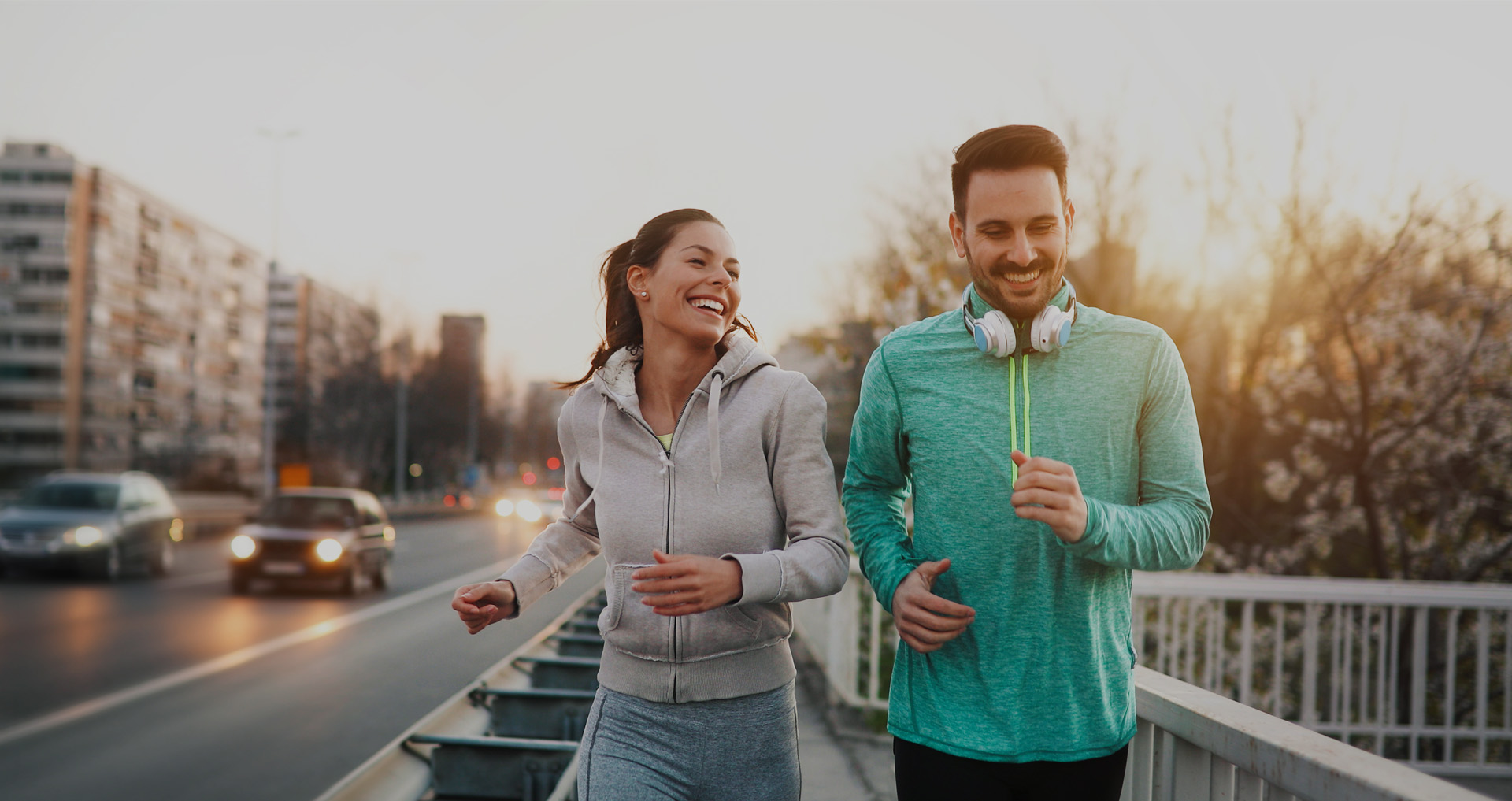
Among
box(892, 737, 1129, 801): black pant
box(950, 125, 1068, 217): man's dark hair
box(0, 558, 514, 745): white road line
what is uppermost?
box(950, 125, 1068, 217): man's dark hair

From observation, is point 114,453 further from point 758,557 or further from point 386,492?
point 758,557

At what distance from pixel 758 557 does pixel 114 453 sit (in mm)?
111211

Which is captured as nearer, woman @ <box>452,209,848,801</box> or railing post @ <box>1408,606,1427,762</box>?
woman @ <box>452,209,848,801</box>

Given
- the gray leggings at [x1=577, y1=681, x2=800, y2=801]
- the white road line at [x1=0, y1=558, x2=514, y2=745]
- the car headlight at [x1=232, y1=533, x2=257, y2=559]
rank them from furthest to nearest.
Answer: the car headlight at [x1=232, y1=533, x2=257, y2=559] → the white road line at [x1=0, y1=558, x2=514, y2=745] → the gray leggings at [x1=577, y1=681, x2=800, y2=801]

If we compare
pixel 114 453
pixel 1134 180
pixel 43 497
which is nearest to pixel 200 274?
pixel 114 453

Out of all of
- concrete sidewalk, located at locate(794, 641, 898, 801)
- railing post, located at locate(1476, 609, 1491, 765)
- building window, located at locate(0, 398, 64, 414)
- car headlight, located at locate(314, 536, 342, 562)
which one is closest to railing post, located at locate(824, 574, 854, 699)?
concrete sidewalk, located at locate(794, 641, 898, 801)

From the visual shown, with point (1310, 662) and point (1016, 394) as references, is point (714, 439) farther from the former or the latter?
point (1310, 662)

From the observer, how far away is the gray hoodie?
7.60 feet

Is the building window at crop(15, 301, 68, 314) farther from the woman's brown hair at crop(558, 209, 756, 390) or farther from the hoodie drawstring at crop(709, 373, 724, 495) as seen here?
the hoodie drawstring at crop(709, 373, 724, 495)

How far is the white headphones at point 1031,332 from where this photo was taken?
2.05 meters

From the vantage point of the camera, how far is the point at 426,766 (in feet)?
13.0

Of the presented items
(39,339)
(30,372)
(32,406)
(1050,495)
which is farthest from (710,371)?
(32,406)

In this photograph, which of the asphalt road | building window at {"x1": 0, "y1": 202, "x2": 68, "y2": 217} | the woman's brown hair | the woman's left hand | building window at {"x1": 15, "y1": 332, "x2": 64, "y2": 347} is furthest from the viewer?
building window at {"x1": 15, "y1": 332, "x2": 64, "y2": 347}

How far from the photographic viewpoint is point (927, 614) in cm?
196
